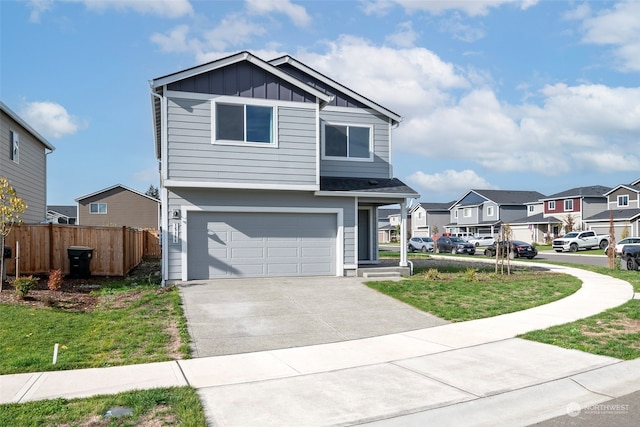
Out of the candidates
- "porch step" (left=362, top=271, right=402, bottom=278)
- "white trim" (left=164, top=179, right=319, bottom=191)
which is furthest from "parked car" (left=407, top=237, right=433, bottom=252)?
"white trim" (left=164, top=179, right=319, bottom=191)

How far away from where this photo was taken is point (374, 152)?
18.3 metres

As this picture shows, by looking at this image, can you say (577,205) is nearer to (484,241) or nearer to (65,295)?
(484,241)

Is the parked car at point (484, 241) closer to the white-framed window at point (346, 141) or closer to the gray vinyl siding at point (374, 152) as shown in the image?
the gray vinyl siding at point (374, 152)

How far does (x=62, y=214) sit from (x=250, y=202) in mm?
47861

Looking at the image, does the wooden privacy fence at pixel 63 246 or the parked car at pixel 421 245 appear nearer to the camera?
the wooden privacy fence at pixel 63 246

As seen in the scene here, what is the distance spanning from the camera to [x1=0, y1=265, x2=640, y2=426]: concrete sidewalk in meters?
5.32

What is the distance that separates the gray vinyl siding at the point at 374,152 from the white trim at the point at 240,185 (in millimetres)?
2277

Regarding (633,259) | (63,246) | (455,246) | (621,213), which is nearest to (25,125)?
(63,246)

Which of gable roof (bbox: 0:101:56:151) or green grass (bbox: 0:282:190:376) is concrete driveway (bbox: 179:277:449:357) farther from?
gable roof (bbox: 0:101:56:151)

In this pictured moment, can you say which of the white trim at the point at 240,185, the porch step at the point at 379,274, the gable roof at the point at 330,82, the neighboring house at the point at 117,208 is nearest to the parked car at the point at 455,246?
the gable roof at the point at 330,82

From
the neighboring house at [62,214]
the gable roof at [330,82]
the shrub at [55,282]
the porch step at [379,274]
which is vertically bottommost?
the porch step at [379,274]

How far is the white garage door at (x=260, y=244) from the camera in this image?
14.8m

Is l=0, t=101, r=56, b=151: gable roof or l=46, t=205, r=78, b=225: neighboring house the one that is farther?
l=46, t=205, r=78, b=225: neighboring house

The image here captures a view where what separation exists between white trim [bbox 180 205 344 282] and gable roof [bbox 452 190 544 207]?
1977 inches
